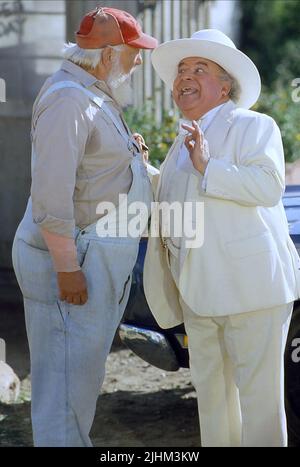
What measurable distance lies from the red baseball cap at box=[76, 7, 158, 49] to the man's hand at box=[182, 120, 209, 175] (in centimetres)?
38

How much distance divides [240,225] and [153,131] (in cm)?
351

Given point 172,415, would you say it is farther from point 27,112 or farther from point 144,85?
point 144,85

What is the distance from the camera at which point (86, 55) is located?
3.80m

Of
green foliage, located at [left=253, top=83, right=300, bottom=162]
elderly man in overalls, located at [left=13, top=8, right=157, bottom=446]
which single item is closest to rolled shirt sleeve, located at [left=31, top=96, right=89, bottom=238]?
elderly man in overalls, located at [left=13, top=8, right=157, bottom=446]

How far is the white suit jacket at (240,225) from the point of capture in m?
3.75

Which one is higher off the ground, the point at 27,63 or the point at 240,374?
the point at 27,63

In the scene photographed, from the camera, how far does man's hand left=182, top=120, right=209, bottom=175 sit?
3742mm

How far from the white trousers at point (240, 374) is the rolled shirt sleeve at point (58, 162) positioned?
0.58 m

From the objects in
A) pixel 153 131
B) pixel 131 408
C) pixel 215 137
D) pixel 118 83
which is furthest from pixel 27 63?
pixel 215 137

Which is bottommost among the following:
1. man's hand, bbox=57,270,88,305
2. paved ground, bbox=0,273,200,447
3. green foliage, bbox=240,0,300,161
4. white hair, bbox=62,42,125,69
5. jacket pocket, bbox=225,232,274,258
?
paved ground, bbox=0,273,200,447

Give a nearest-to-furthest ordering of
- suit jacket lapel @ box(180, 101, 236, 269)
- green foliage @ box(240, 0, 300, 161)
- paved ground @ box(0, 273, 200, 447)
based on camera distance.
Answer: suit jacket lapel @ box(180, 101, 236, 269) → paved ground @ box(0, 273, 200, 447) → green foliage @ box(240, 0, 300, 161)

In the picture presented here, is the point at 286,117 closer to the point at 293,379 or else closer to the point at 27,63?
the point at 27,63

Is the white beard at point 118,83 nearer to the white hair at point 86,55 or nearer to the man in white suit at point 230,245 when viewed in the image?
the white hair at point 86,55

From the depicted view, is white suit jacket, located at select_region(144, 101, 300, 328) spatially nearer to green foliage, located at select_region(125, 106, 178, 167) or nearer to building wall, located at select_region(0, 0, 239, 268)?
green foliage, located at select_region(125, 106, 178, 167)
